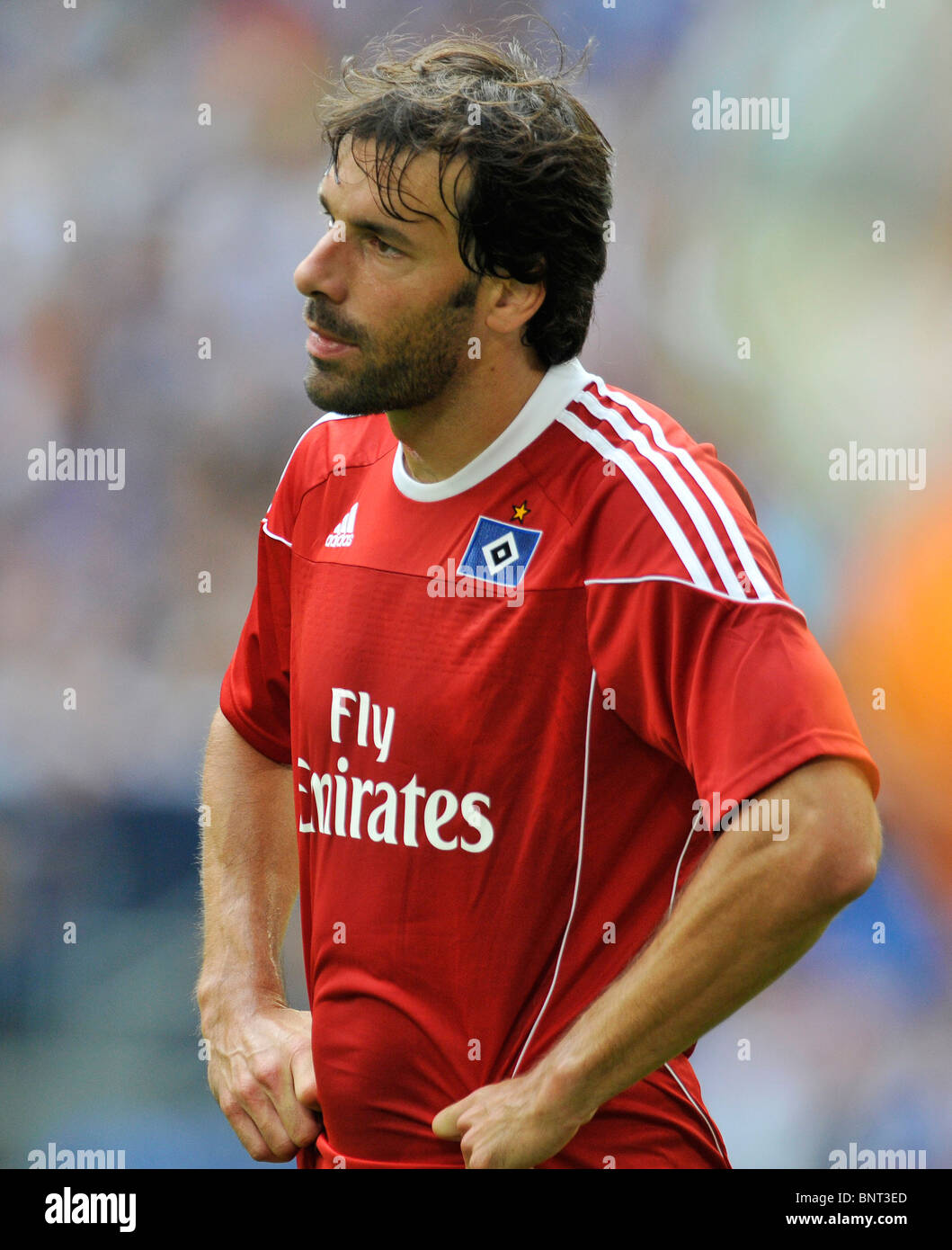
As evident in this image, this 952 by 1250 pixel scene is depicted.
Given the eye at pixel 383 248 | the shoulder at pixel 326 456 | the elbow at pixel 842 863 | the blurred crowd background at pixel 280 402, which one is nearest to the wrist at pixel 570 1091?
the elbow at pixel 842 863

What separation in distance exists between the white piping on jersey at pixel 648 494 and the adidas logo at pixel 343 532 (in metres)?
0.28

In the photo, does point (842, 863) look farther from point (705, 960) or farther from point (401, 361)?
point (401, 361)

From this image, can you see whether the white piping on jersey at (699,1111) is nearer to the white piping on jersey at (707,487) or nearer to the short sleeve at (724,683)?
the short sleeve at (724,683)

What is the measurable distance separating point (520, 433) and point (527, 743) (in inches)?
12.9

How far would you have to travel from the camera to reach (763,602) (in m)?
1.18

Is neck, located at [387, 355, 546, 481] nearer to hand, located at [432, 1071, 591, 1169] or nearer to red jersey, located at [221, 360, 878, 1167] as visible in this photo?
red jersey, located at [221, 360, 878, 1167]

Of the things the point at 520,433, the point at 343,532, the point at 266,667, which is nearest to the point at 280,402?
the point at 266,667

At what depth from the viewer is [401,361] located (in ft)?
4.67

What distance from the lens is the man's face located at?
4.63ft

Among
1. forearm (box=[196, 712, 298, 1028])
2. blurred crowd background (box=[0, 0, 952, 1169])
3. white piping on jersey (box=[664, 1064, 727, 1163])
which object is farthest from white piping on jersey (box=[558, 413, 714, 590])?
blurred crowd background (box=[0, 0, 952, 1169])

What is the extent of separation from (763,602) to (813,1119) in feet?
7.42

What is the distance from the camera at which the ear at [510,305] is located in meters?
1.47

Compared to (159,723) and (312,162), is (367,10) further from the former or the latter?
(159,723)

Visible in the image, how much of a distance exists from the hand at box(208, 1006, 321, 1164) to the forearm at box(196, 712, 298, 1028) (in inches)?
1.8
